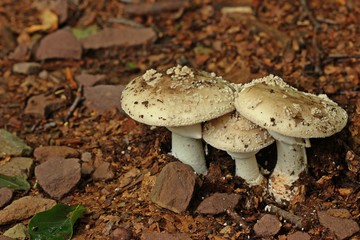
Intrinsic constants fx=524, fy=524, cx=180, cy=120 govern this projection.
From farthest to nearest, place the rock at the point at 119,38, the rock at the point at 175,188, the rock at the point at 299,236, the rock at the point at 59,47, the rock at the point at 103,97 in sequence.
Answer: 1. the rock at the point at 119,38
2. the rock at the point at 59,47
3. the rock at the point at 103,97
4. the rock at the point at 175,188
5. the rock at the point at 299,236

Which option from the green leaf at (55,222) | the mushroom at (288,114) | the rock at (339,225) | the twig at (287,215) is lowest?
the twig at (287,215)

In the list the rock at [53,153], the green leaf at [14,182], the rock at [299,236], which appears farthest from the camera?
the rock at [53,153]

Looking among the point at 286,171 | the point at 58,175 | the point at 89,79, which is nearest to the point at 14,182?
the point at 58,175

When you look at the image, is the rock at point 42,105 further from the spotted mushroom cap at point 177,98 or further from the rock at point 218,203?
the rock at point 218,203

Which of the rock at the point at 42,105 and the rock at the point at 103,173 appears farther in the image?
the rock at the point at 42,105

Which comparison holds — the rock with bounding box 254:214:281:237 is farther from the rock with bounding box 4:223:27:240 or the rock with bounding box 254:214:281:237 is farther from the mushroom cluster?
the rock with bounding box 4:223:27:240

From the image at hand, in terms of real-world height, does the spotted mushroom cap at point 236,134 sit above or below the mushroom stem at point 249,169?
above

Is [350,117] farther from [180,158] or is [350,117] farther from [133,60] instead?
[133,60]

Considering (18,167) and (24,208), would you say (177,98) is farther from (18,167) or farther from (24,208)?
(18,167)

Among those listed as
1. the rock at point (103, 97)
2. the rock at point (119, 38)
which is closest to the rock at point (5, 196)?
the rock at point (103, 97)
